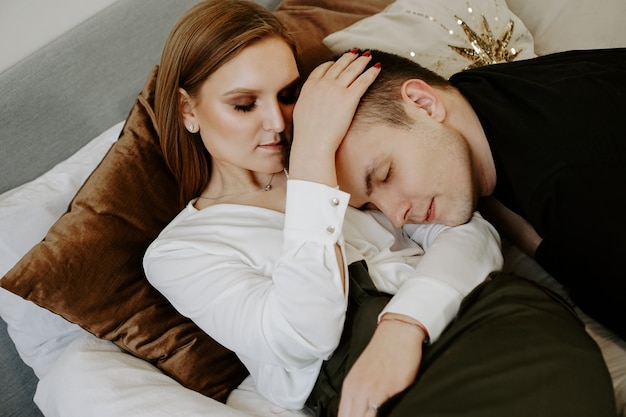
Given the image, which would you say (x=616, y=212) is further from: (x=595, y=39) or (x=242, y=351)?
(x=595, y=39)

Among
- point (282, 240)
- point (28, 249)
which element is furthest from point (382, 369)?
point (28, 249)

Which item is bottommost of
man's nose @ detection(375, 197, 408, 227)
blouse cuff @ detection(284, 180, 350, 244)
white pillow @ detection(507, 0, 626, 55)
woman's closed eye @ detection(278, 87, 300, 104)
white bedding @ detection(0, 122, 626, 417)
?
white bedding @ detection(0, 122, 626, 417)

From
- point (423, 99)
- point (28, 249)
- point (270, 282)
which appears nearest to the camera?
point (270, 282)

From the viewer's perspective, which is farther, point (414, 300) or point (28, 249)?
point (28, 249)

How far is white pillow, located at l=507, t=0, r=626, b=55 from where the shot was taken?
1634 millimetres

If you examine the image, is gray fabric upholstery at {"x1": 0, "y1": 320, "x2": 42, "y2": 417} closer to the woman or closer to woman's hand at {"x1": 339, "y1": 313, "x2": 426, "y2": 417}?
the woman

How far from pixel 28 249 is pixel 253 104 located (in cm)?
65

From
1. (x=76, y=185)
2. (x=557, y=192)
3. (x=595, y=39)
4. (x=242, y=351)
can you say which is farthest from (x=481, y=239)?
(x=76, y=185)

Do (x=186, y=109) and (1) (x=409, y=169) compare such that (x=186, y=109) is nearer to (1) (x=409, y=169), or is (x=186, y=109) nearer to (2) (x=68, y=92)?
(2) (x=68, y=92)

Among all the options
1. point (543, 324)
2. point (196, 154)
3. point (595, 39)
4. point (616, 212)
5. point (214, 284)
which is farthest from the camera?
point (595, 39)

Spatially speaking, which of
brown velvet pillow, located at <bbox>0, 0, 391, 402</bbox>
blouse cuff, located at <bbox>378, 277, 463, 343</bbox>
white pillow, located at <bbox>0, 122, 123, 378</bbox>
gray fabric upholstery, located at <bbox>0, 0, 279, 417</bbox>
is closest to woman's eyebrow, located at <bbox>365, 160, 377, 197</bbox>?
blouse cuff, located at <bbox>378, 277, 463, 343</bbox>

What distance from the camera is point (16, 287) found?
3.58 ft

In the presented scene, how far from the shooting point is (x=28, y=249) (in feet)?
4.21

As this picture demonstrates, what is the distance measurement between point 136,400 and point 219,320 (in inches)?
8.6
